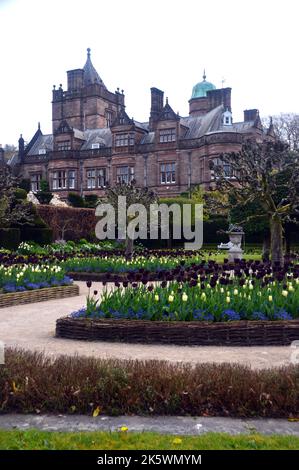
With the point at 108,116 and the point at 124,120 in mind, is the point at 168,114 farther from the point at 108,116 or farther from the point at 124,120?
the point at 108,116

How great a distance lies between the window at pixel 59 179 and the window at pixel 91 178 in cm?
233

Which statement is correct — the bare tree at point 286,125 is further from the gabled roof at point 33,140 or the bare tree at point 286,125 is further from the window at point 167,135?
the gabled roof at point 33,140

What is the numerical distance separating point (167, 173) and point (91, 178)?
8.10m

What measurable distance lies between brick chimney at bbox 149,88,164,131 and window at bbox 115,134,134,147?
2387 mm

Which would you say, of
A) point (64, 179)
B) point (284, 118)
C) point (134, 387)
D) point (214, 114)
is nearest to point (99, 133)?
point (64, 179)

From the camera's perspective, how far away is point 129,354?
6.14 metres

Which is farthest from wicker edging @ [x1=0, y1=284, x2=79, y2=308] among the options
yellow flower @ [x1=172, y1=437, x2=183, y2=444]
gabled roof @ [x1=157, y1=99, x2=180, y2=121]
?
gabled roof @ [x1=157, y1=99, x2=180, y2=121]

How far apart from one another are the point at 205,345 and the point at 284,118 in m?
44.9

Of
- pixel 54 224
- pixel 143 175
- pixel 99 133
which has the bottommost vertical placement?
pixel 54 224

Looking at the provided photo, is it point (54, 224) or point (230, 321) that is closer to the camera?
point (230, 321)

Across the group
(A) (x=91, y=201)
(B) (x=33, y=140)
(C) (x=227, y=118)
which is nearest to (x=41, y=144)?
(B) (x=33, y=140)

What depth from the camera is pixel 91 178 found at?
4703 cm
